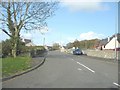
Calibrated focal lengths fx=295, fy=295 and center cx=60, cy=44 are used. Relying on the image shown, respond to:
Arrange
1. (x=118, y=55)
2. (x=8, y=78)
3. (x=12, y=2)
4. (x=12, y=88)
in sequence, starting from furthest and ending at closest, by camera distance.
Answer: (x=118, y=55) → (x=12, y=2) → (x=8, y=78) → (x=12, y=88)

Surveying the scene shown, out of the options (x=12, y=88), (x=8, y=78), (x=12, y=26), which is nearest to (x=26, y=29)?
(x=12, y=26)

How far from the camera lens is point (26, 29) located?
154ft

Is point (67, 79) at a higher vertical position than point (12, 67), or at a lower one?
lower

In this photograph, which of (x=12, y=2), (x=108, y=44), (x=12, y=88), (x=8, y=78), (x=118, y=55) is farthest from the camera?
(x=108, y=44)

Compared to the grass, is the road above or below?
below

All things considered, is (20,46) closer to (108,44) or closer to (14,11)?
(14,11)

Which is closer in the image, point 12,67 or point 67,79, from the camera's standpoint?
point 67,79

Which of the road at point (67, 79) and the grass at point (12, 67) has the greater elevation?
the grass at point (12, 67)

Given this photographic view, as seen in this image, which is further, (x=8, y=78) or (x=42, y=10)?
(x=42, y=10)

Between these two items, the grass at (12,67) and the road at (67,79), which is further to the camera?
the grass at (12,67)

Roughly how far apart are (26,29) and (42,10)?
4011 millimetres

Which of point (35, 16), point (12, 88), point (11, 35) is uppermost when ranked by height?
point (35, 16)

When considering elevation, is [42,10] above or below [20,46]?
above

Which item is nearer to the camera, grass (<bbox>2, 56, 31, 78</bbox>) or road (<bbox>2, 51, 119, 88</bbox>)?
road (<bbox>2, 51, 119, 88</bbox>)
